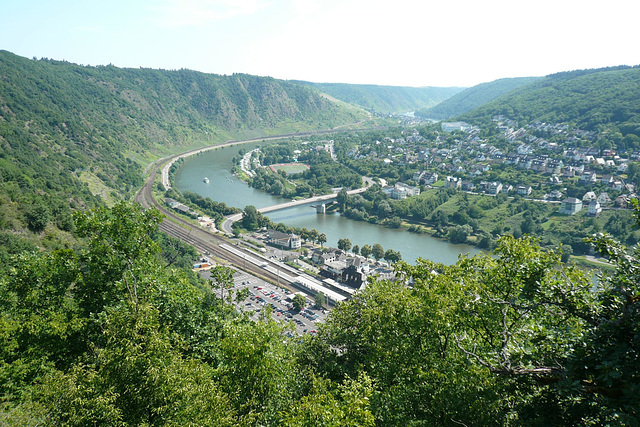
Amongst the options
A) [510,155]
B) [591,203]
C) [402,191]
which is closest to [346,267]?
[402,191]

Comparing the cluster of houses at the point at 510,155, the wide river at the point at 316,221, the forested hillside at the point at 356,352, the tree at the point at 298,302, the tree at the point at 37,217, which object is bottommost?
the wide river at the point at 316,221

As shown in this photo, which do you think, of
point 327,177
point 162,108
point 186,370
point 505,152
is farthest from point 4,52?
point 505,152

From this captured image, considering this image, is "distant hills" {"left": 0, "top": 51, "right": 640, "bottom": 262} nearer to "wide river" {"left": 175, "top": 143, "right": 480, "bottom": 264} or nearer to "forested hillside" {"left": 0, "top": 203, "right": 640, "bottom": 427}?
"forested hillside" {"left": 0, "top": 203, "right": 640, "bottom": 427}

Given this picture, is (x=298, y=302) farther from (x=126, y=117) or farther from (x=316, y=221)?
(x=126, y=117)

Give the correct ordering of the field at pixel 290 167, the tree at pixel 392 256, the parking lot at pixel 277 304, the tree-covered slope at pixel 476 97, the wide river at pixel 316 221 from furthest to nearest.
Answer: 1. the tree-covered slope at pixel 476 97
2. the field at pixel 290 167
3. the wide river at pixel 316 221
4. the tree at pixel 392 256
5. the parking lot at pixel 277 304

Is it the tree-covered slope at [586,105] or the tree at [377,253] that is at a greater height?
the tree-covered slope at [586,105]

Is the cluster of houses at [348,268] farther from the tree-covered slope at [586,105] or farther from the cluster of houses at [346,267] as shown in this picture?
the tree-covered slope at [586,105]

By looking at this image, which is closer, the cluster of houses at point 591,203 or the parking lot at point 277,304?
the parking lot at point 277,304

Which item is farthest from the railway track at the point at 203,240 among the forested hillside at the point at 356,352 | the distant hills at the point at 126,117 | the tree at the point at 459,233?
the forested hillside at the point at 356,352
